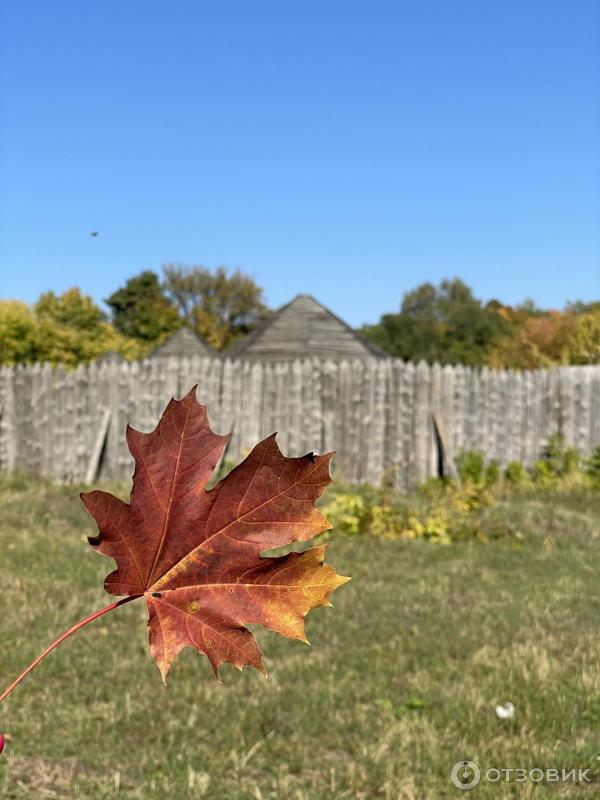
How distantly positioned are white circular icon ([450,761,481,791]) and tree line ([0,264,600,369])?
23.1 metres

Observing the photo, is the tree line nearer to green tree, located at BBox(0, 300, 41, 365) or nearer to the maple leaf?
green tree, located at BBox(0, 300, 41, 365)

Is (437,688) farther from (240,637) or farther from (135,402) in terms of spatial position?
(135,402)

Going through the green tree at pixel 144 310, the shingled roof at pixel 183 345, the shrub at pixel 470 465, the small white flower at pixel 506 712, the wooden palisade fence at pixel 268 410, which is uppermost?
the green tree at pixel 144 310

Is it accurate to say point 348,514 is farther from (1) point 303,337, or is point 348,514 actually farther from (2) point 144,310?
(2) point 144,310

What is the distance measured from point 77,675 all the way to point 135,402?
6886mm

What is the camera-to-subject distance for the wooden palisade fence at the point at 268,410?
11.1 meters

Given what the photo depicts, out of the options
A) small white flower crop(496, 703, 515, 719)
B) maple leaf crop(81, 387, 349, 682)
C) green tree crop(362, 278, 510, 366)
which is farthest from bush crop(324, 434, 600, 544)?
green tree crop(362, 278, 510, 366)

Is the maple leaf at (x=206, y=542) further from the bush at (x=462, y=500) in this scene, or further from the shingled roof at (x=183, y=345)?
the shingled roof at (x=183, y=345)

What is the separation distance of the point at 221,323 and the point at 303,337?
30562 mm

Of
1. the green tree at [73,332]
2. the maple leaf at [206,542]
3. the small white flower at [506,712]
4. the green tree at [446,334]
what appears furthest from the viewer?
the green tree at [446,334]

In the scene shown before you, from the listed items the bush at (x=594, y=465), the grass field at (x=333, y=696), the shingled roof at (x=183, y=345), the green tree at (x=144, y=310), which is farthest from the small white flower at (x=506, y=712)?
the green tree at (x=144, y=310)

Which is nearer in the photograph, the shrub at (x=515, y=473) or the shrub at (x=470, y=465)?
the shrub at (x=470, y=465)

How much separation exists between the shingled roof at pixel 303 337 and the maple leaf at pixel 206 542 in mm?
22165

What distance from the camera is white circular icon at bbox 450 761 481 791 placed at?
330 centimetres
